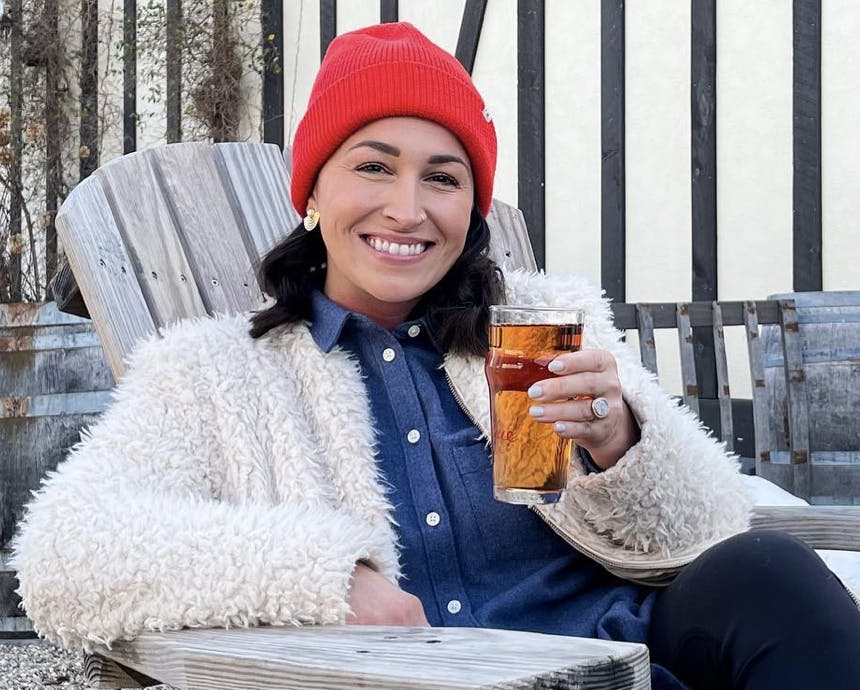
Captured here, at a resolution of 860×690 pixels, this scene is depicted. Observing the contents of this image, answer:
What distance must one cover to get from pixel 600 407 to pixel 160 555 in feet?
1.83

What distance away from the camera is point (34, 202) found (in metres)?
8.16

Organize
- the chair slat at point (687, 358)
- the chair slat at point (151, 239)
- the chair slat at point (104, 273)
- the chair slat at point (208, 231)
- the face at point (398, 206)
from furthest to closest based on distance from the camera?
the chair slat at point (687, 358) < the chair slat at point (208, 231) < the chair slat at point (151, 239) < the chair slat at point (104, 273) < the face at point (398, 206)

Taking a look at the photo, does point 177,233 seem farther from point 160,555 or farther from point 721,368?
point 721,368

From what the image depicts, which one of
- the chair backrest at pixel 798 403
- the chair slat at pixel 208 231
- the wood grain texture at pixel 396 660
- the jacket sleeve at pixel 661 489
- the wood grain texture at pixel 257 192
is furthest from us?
the chair backrest at pixel 798 403

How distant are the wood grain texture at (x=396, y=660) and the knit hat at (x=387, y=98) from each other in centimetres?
90

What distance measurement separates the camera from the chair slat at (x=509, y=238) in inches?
112

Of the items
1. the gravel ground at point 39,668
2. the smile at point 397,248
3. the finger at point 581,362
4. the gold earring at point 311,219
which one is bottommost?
the gravel ground at point 39,668

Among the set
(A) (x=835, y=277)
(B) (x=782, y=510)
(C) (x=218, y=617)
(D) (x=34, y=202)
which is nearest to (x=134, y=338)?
(C) (x=218, y=617)

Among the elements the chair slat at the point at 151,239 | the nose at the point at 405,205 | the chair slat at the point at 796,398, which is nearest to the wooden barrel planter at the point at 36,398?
the chair slat at the point at 151,239

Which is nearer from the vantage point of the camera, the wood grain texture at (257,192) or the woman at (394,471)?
the woman at (394,471)

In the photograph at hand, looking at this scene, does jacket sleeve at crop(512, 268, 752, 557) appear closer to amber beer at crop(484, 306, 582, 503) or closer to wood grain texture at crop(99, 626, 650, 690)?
amber beer at crop(484, 306, 582, 503)

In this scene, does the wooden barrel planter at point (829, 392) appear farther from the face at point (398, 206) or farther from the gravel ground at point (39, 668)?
the face at point (398, 206)

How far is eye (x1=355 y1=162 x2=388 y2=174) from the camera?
6.26ft

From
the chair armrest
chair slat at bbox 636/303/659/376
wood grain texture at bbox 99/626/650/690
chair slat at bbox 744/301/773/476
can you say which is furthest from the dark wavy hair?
chair slat at bbox 636/303/659/376
